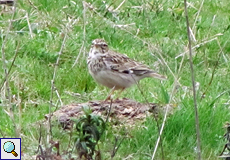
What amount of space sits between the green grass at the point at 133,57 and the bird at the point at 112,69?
1.07 feet

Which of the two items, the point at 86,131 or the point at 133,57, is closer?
the point at 86,131

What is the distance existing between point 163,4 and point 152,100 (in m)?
4.06

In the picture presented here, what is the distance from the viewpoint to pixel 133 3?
34.6 ft

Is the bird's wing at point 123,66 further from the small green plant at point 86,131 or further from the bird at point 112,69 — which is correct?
the small green plant at point 86,131

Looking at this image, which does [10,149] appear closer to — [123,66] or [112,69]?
[112,69]

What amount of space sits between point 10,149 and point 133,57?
4.47 m

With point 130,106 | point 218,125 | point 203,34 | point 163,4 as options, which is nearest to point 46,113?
point 130,106

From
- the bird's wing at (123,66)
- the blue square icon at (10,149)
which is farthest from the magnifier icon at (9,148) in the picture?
the bird's wing at (123,66)

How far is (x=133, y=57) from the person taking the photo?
8.71 m

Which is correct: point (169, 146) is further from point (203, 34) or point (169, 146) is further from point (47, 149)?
point (203, 34)

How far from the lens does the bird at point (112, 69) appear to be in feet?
22.3

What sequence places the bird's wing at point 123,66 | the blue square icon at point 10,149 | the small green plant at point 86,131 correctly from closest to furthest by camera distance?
the small green plant at point 86,131 < the blue square icon at point 10,149 < the bird's wing at point 123,66

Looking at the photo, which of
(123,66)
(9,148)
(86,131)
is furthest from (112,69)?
(86,131)

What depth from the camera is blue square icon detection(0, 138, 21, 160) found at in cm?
438
